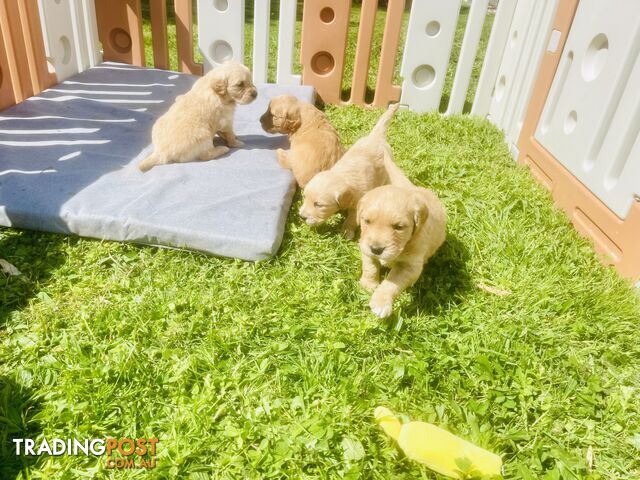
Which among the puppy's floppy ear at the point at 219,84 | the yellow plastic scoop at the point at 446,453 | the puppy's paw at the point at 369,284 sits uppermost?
the puppy's floppy ear at the point at 219,84

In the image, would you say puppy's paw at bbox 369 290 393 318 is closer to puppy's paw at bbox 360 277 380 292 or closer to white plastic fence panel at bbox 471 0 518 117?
puppy's paw at bbox 360 277 380 292

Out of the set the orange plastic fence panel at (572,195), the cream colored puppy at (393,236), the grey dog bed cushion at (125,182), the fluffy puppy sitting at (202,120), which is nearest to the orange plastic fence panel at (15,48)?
the grey dog bed cushion at (125,182)

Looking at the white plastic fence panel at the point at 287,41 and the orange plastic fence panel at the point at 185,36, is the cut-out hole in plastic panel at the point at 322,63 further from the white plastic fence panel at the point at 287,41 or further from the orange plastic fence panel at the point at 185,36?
the orange plastic fence panel at the point at 185,36

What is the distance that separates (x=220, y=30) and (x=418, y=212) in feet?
14.6

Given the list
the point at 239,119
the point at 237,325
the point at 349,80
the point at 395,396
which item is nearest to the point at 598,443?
the point at 395,396

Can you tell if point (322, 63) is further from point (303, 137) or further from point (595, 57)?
point (595, 57)

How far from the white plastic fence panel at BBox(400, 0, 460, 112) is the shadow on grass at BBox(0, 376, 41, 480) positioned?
5.02 metres

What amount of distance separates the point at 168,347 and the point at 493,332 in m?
1.63

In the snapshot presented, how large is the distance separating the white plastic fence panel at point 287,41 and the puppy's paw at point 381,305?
4167 millimetres

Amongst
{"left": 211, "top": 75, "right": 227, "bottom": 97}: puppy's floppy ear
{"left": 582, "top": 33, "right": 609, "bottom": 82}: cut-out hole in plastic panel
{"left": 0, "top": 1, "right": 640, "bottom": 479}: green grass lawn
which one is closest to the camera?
{"left": 0, "top": 1, "right": 640, "bottom": 479}: green grass lawn

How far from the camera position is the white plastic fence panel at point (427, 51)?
17.2 feet

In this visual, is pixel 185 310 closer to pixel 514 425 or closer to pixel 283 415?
pixel 283 415

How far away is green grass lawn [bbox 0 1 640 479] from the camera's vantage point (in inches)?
69.5

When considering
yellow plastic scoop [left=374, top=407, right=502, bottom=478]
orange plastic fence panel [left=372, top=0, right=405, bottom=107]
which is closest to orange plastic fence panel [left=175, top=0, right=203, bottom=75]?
orange plastic fence panel [left=372, top=0, right=405, bottom=107]
